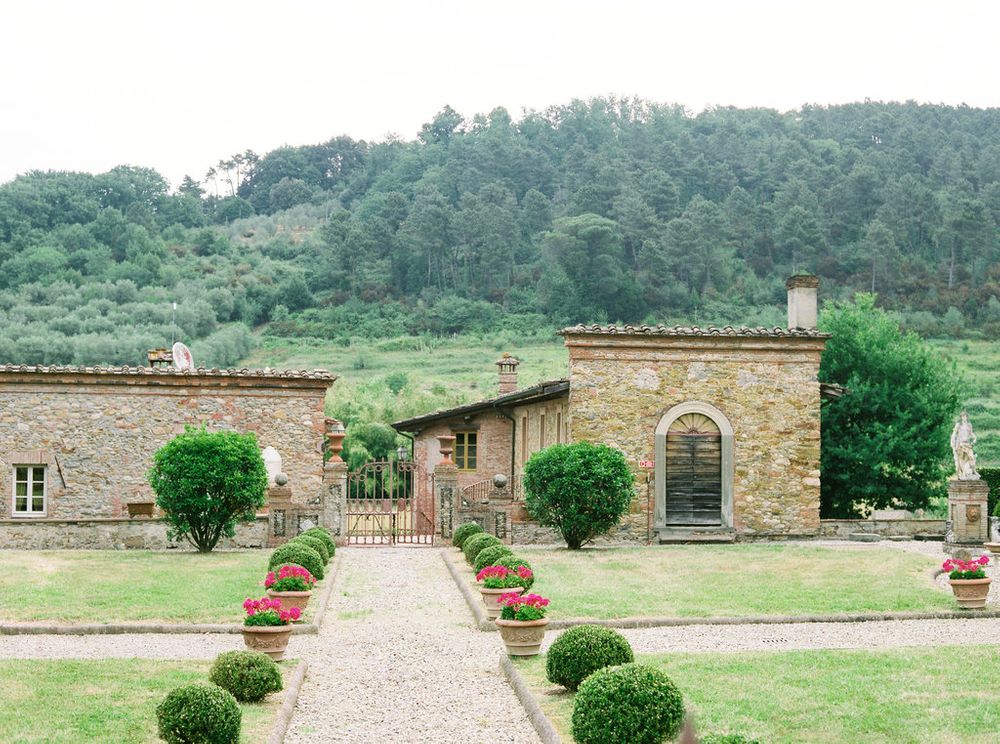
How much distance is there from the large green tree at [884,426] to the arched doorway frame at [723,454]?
3.71 m

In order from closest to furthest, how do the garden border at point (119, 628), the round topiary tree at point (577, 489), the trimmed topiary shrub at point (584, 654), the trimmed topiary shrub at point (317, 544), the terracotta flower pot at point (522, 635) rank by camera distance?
the trimmed topiary shrub at point (584, 654), the terracotta flower pot at point (522, 635), the garden border at point (119, 628), the trimmed topiary shrub at point (317, 544), the round topiary tree at point (577, 489)

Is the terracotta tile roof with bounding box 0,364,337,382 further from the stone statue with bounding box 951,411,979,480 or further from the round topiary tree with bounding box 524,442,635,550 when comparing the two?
the stone statue with bounding box 951,411,979,480

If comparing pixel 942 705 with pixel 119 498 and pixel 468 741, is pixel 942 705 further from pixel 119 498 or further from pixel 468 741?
pixel 119 498

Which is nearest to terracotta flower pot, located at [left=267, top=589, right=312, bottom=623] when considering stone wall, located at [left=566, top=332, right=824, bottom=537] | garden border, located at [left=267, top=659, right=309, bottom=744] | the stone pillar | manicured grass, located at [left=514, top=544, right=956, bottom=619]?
garden border, located at [left=267, top=659, right=309, bottom=744]

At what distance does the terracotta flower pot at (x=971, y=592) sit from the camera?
46.2ft

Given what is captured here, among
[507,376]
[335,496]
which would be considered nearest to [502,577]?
[335,496]

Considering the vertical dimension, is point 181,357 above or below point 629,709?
above

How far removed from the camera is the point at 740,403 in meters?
25.3

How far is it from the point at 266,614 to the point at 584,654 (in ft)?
10.9

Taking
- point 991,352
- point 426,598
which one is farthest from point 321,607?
point 991,352

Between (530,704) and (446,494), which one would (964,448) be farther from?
(530,704)

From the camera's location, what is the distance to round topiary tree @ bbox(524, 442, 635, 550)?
890 inches

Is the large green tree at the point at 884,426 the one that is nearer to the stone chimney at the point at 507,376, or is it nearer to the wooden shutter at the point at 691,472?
the wooden shutter at the point at 691,472

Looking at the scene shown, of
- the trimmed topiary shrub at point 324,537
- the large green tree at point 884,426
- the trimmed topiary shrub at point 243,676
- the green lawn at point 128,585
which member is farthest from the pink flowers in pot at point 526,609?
the large green tree at point 884,426
